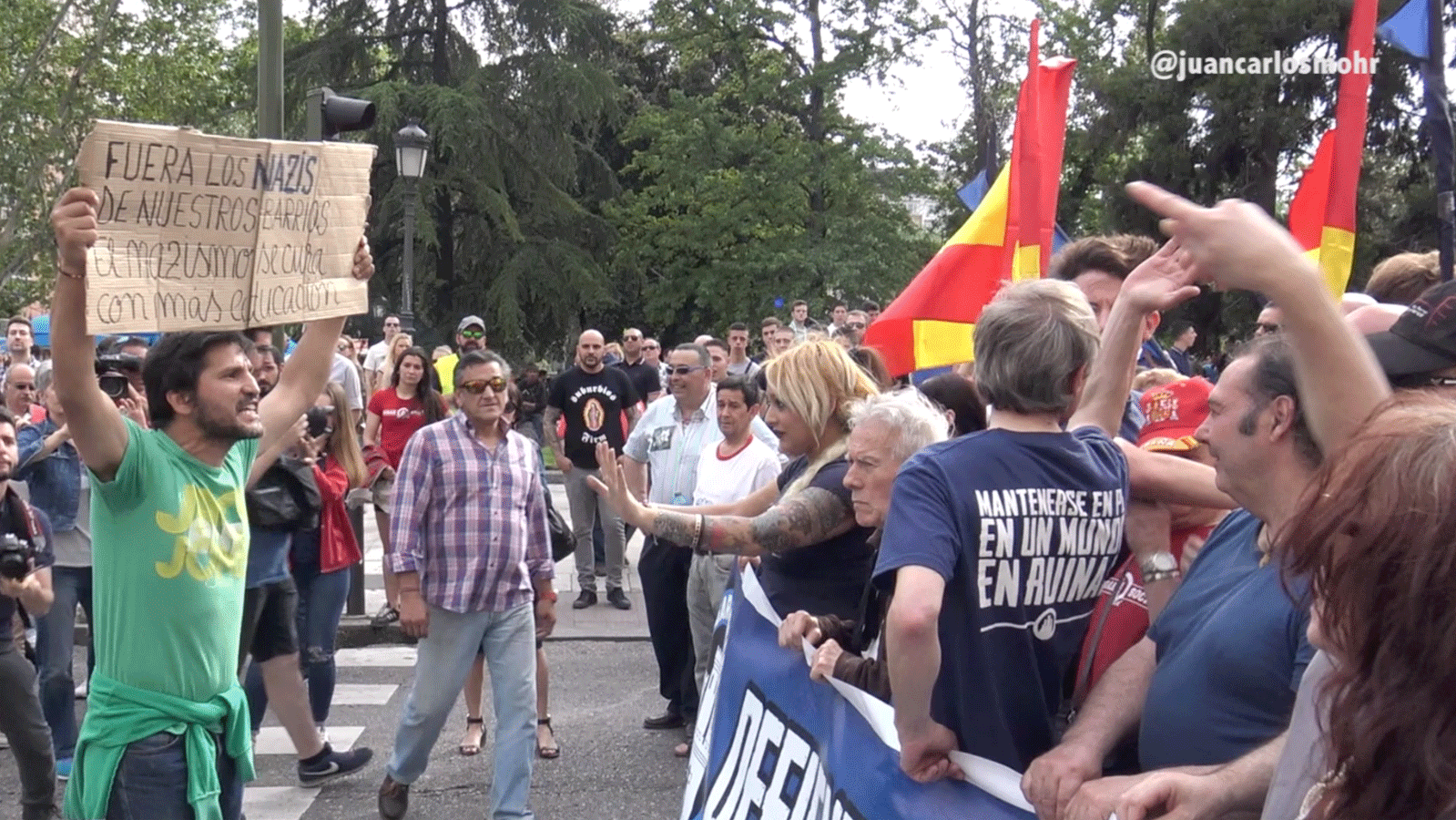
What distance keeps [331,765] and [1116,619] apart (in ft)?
13.9

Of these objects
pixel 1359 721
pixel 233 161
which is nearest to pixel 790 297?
pixel 233 161

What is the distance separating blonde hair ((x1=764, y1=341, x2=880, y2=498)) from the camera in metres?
4.12

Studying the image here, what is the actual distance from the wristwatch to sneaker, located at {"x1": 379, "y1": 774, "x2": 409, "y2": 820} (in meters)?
3.55

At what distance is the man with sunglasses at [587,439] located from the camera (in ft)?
32.7

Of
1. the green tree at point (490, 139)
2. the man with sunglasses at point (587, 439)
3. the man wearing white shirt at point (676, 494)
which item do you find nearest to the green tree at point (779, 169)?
the green tree at point (490, 139)

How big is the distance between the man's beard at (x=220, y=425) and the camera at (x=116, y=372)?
2.45 m

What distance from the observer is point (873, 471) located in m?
3.43

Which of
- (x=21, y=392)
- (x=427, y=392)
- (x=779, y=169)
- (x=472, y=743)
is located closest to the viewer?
(x=472, y=743)

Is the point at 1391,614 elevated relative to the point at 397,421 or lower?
Result: elevated

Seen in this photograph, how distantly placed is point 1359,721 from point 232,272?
10.3 feet

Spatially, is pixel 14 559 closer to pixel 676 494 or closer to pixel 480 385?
pixel 480 385

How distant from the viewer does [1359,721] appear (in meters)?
1.29

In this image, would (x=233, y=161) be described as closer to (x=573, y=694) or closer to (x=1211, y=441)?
(x=1211, y=441)

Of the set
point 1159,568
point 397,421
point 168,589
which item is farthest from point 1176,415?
point 397,421
